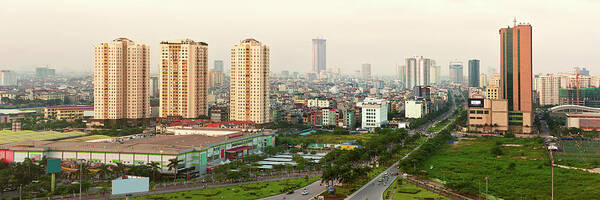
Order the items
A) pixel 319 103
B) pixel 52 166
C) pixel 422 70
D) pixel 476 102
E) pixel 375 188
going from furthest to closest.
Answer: pixel 422 70
pixel 319 103
pixel 476 102
pixel 375 188
pixel 52 166

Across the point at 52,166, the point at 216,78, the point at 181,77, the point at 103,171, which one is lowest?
the point at 103,171

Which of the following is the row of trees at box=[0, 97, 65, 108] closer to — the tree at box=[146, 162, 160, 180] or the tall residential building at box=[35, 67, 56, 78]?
the tree at box=[146, 162, 160, 180]

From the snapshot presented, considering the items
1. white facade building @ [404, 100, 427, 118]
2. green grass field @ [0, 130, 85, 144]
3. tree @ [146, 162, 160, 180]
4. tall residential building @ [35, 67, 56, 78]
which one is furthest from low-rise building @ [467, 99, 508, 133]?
tall residential building @ [35, 67, 56, 78]

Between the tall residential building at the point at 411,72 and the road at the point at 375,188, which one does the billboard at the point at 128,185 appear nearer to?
the road at the point at 375,188

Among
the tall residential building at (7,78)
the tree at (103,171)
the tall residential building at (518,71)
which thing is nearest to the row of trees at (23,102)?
the tall residential building at (7,78)

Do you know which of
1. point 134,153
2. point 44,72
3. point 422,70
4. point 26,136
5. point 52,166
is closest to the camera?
point 52,166

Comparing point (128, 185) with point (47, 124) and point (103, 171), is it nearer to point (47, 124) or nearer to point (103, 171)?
point (103, 171)

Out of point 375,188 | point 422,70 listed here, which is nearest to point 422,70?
point 422,70
